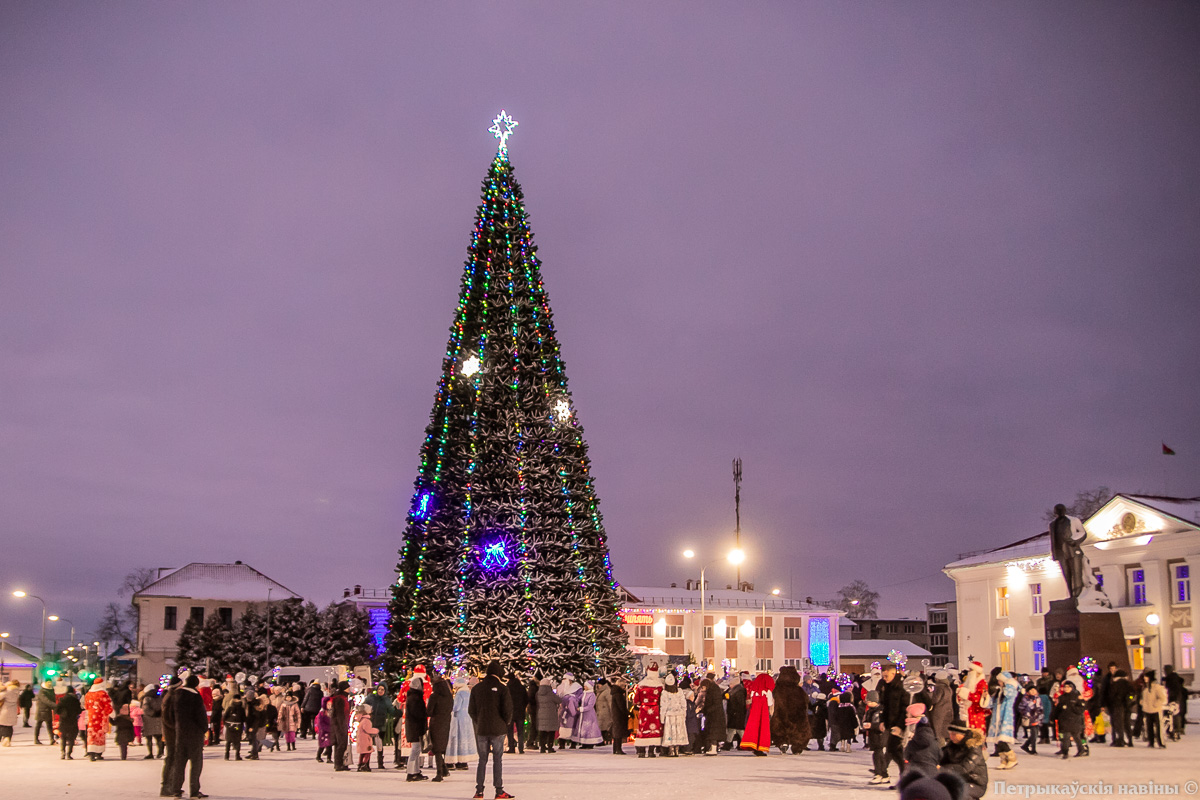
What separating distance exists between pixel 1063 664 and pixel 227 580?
71.4 m

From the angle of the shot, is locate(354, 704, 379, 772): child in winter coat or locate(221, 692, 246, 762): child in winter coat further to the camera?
locate(221, 692, 246, 762): child in winter coat

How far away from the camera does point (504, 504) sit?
24.0 meters

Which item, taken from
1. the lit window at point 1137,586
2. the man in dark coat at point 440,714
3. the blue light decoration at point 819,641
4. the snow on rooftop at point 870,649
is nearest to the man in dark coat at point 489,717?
the man in dark coat at point 440,714

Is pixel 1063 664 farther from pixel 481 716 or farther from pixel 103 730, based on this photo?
pixel 103 730

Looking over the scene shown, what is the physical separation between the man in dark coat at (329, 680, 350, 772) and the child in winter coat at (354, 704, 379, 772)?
0.20m

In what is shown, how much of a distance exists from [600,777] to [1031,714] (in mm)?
9570

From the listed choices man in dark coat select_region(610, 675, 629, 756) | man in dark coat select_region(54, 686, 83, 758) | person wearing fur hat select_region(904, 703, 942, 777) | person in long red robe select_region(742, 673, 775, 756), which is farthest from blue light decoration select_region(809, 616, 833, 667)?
person wearing fur hat select_region(904, 703, 942, 777)

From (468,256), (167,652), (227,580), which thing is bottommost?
(167,652)

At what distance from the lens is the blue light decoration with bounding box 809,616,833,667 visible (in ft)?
271

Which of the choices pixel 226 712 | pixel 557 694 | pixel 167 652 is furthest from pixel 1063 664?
pixel 167 652

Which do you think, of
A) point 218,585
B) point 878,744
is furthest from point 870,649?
point 878,744

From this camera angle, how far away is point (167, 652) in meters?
80.4

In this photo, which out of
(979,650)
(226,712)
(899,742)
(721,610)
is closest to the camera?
(899,742)

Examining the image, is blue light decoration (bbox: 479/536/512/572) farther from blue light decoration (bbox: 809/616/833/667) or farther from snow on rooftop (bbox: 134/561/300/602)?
blue light decoration (bbox: 809/616/833/667)
